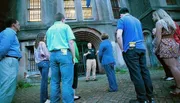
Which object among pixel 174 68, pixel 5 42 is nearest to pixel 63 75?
pixel 5 42

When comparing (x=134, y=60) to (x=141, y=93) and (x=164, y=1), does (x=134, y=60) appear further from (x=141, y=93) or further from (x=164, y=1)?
(x=164, y=1)

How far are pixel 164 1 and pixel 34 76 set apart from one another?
12.1 m

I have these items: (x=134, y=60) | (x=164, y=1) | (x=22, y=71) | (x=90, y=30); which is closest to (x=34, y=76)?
(x=22, y=71)

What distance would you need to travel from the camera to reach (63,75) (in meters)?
2.87

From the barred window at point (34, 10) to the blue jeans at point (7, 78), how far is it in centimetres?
1005

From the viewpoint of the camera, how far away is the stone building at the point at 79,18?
11.4 meters

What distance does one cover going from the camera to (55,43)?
10.1 ft

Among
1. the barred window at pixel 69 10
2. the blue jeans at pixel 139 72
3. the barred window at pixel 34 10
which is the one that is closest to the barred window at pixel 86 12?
the barred window at pixel 69 10

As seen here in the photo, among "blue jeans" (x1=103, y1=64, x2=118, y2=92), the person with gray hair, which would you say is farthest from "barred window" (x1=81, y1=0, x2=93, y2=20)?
"blue jeans" (x1=103, y1=64, x2=118, y2=92)

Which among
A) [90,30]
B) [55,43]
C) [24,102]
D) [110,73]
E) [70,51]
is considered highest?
[90,30]

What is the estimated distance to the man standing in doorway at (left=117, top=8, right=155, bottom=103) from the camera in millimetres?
2805

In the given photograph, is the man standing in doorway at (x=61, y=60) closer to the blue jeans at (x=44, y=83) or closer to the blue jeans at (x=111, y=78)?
the blue jeans at (x=44, y=83)

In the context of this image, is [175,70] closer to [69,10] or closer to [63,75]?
[63,75]

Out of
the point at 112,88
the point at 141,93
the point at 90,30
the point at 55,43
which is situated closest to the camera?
the point at 141,93
